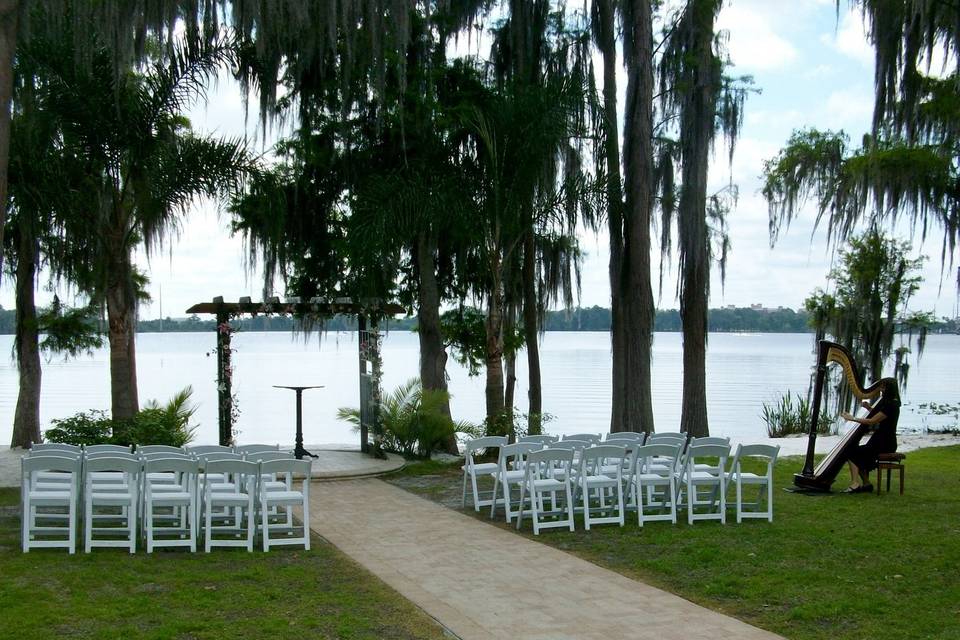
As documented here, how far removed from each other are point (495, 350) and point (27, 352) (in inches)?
336

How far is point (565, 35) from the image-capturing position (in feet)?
58.3

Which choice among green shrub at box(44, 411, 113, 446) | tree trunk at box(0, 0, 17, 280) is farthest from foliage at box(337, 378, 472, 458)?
tree trunk at box(0, 0, 17, 280)

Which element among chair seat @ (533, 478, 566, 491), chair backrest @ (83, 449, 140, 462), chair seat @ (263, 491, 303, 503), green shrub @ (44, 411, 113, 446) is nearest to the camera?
chair seat @ (263, 491, 303, 503)

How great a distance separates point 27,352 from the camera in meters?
17.4

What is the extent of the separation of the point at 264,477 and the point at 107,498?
1.80 meters

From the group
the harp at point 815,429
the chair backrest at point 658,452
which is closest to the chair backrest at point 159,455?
the chair backrest at point 658,452

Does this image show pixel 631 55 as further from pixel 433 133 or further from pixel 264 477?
pixel 264 477

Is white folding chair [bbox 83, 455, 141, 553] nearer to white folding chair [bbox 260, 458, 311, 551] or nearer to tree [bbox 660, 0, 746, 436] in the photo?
white folding chair [bbox 260, 458, 311, 551]

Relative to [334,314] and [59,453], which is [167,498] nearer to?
[59,453]

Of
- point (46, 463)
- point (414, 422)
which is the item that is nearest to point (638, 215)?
point (414, 422)

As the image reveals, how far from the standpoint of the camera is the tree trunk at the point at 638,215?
52.7ft

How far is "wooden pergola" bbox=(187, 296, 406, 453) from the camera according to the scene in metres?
15.2

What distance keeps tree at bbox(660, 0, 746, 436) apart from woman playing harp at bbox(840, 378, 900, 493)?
5.43 metres

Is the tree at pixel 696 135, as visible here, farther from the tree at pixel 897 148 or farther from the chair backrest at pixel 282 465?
the chair backrest at pixel 282 465
